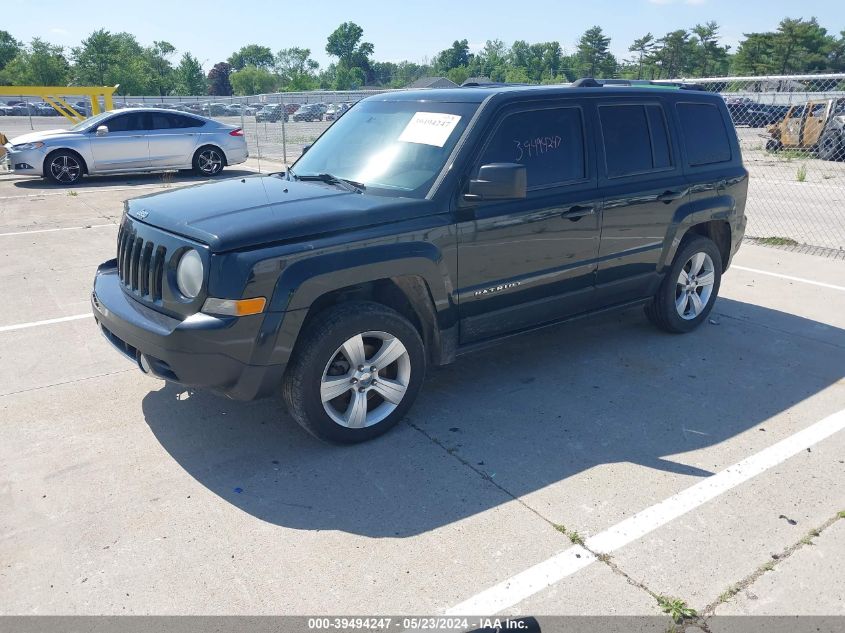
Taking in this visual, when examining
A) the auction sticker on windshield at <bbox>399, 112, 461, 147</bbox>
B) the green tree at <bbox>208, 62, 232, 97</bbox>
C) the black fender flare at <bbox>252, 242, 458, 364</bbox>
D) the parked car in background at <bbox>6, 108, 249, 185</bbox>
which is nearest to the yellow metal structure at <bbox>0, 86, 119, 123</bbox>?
the parked car in background at <bbox>6, 108, 249, 185</bbox>

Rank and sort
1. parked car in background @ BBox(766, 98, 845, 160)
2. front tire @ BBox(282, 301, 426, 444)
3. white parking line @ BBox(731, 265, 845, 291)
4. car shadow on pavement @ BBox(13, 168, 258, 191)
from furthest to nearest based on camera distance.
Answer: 1. parked car in background @ BBox(766, 98, 845, 160)
2. car shadow on pavement @ BBox(13, 168, 258, 191)
3. white parking line @ BBox(731, 265, 845, 291)
4. front tire @ BBox(282, 301, 426, 444)

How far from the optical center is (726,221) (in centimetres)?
601

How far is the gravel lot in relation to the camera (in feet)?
9.64

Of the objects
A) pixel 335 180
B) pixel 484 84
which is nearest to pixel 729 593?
pixel 335 180

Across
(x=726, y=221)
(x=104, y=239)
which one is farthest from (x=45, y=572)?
(x=104, y=239)

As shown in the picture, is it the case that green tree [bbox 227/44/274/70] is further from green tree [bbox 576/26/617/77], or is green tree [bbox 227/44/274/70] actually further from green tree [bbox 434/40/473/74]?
green tree [bbox 576/26/617/77]

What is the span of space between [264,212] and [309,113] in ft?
59.2

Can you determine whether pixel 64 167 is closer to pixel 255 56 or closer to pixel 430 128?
pixel 430 128

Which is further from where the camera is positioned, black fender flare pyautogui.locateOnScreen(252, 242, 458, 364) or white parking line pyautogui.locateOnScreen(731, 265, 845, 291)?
white parking line pyautogui.locateOnScreen(731, 265, 845, 291)

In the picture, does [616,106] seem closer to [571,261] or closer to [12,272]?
[571,261]

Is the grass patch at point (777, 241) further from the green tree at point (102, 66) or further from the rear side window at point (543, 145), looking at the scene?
the green tree at point (102, 66)

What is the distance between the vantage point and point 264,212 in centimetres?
386

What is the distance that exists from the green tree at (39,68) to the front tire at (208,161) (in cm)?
6848

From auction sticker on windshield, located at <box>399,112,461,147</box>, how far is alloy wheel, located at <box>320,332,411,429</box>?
1294 millimetres
